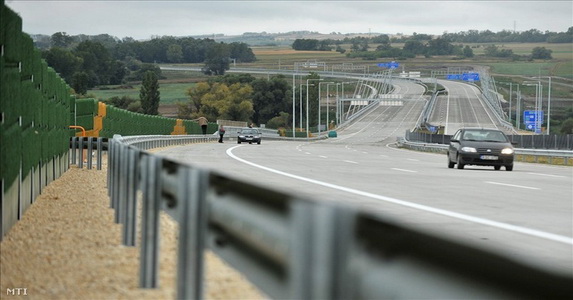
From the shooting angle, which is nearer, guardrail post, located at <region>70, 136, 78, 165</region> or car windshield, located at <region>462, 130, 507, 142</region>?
guardrail post, located at <region>70, 136, 78, 165</region>

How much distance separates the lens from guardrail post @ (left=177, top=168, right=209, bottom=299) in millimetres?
5895

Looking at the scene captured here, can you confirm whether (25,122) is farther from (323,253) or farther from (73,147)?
(73,147)

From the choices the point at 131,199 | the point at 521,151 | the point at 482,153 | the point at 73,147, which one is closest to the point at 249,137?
the point at 521,151

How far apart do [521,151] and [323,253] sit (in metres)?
48.8

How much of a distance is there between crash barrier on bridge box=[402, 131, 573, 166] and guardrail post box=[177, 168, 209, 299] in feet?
133

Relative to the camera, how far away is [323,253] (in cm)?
346

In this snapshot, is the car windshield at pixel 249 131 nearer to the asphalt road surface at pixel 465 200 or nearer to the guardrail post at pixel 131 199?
the asphalt road surface at pixel 465 200

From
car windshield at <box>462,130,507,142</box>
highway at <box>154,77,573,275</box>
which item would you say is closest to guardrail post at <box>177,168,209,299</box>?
highway at <box>154,77,573,275</box>

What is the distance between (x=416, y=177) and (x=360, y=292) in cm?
2436

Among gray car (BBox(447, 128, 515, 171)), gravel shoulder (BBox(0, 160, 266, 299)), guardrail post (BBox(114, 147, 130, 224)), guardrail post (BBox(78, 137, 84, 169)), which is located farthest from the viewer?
gray car (BBox(447, 128, 515, 171))

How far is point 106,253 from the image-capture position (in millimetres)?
11102

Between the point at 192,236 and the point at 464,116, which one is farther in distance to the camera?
the point at 464,116

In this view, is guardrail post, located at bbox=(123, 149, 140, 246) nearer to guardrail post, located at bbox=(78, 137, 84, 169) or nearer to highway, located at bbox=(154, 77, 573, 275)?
highway, located at bbox=(154, 77, 573, 275)

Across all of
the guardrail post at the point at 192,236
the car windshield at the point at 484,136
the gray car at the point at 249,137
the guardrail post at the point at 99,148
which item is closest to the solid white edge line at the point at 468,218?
the guardrail post at the point at 192,236
